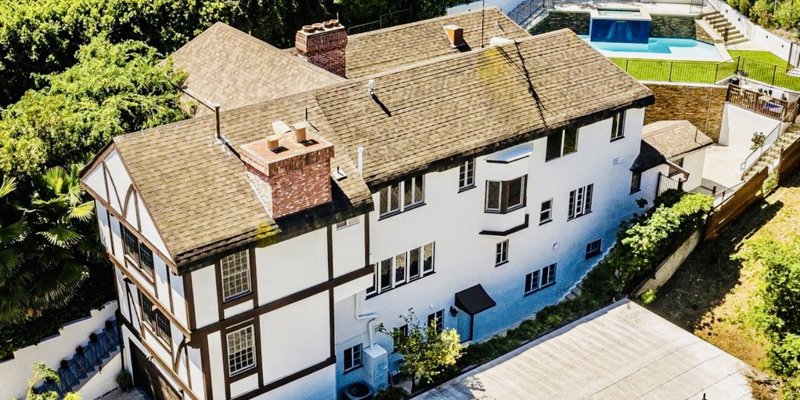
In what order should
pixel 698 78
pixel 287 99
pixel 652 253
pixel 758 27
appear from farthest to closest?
pixel 758 27 < pixel 698 78 < pixel 652 253 < pixel 287 99

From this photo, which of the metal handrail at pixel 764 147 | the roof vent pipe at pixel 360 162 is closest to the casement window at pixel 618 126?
the metal handrail at pixel 764 147

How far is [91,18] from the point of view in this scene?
45.4 metres

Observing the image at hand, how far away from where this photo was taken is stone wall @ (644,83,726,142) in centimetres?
5266

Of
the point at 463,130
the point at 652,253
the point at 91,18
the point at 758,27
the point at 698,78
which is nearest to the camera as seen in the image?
the point at 463,130

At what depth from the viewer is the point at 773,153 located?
1909 inches

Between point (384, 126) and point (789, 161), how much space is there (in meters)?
23.4

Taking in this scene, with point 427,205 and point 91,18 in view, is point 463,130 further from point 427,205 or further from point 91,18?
point 91,18

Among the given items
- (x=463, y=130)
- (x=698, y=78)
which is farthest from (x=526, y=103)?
(x=698, y=78)

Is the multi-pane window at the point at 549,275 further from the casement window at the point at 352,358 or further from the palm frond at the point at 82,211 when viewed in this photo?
the palm frond at the point at 82,211

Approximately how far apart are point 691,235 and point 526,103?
36.5ft

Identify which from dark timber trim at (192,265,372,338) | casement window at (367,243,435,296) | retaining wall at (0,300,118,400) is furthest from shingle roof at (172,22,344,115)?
retaining wall at (0,300,118,400)

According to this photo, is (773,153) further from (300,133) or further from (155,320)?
(155,320)

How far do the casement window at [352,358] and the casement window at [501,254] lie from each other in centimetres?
729

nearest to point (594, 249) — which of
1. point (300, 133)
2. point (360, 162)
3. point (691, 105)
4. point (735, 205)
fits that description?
point (735, 205)
